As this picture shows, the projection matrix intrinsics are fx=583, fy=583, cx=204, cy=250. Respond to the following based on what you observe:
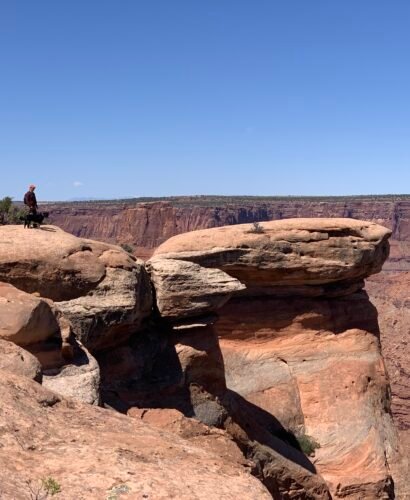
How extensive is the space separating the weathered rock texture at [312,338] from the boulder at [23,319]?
757 cm

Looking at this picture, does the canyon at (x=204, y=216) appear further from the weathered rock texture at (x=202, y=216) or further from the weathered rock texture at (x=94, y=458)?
the weathered rock texture at (x=94, y=458)

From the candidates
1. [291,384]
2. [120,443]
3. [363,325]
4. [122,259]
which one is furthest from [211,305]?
[120,443]

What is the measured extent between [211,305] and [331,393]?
288 inches

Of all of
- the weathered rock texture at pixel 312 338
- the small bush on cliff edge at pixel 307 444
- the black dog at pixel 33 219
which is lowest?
the small bush on cliff edge at pixel 307 444

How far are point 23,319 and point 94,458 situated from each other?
4.84 m

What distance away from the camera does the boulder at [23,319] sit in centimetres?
895

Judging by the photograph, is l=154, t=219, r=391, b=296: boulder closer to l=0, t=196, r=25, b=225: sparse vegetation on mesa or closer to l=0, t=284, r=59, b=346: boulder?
l=0, t=196, r=25, b=225: sparse vegetation on mesa

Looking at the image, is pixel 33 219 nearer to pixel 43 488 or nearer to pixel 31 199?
pixel 31 199

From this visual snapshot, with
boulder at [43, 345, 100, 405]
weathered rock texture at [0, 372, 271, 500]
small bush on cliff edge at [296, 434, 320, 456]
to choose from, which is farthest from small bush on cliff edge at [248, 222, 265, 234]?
weathered rock texture at [0, 372, 271, 500]

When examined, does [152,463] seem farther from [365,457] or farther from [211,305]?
[365,457]

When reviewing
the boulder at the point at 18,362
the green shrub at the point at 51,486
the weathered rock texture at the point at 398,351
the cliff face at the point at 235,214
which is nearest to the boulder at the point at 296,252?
the boulder at the point at 18,362

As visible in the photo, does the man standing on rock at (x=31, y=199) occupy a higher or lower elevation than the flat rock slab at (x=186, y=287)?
higher

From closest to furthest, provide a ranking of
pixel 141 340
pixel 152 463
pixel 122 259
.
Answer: pixel 152 463, pixel 122 259, pixel 141 340

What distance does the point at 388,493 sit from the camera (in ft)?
57.4
